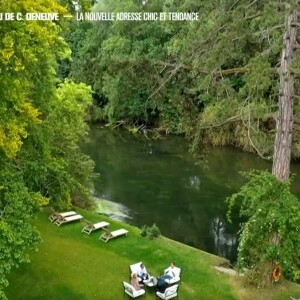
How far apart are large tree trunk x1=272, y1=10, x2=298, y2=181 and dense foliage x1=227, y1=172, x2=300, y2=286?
2.10ft

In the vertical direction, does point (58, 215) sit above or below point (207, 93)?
below

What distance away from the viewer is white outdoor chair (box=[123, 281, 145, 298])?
14875 mm

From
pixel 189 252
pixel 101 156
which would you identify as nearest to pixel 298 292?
pixel 189 252

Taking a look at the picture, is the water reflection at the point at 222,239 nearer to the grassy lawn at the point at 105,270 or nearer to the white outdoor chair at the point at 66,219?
the grassy lawn at the point at 105,270

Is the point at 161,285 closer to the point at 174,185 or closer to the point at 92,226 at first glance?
the point at 92,226

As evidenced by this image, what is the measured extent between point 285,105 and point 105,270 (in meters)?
8.36

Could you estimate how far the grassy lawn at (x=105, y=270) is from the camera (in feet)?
50.9

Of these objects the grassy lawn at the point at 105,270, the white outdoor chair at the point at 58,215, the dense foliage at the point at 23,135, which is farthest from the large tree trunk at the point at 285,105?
the white outdoor chair at the point at 58,215

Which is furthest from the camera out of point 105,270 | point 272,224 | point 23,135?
point 105,270

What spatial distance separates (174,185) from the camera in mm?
31156

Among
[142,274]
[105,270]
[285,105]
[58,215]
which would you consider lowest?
[105,270]

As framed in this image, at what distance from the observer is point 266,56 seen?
14.2 meters

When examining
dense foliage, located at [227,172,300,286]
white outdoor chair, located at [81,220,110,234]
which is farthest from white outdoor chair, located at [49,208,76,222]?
dense foliage, located at [227,172,300,286]

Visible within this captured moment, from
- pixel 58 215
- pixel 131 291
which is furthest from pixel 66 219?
pixel 131 291
